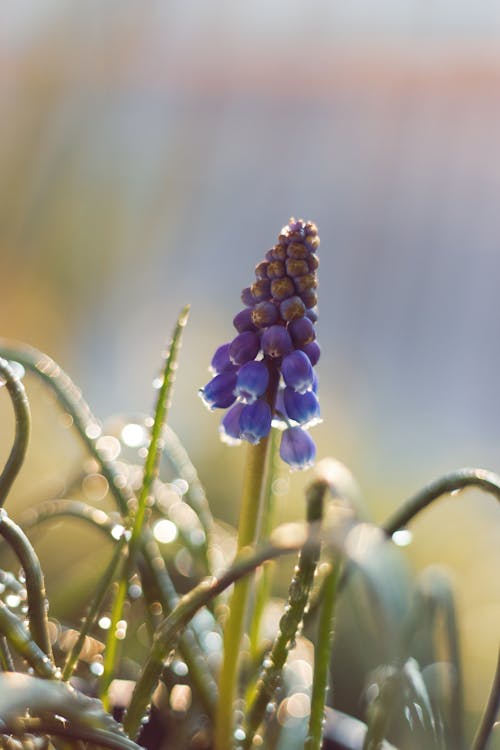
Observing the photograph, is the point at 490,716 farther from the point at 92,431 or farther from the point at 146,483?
the point at 92,431

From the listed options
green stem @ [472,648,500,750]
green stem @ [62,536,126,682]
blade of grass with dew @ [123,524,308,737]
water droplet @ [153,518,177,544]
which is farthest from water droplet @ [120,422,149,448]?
green stem @ [472,648,500,750]

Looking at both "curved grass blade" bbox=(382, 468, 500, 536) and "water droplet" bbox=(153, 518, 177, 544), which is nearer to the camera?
"curved grass blade" bbox=(382, 468, 500, 536)

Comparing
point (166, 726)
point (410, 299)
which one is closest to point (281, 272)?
point (166, 726)

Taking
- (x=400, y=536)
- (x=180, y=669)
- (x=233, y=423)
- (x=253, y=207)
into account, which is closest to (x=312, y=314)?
(x=233, y=423)

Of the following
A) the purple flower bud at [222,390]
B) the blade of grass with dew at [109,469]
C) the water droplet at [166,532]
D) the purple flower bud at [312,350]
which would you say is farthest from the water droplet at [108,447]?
the purple flower bud at [312,350]

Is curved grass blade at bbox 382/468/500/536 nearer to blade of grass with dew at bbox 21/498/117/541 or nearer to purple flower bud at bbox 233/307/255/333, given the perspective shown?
purple flower bud at bbox 233/307/255/333

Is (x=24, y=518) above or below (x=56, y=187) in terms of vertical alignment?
below

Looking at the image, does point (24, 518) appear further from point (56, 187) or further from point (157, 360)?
point (56, 187)
